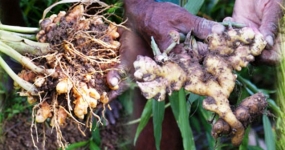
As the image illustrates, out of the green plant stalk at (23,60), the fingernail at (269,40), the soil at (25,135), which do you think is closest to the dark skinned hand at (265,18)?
the fingernail at (269,40)

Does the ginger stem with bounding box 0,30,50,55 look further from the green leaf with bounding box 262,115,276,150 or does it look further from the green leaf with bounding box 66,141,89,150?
the green leaf with bounding box 262,115,276,150

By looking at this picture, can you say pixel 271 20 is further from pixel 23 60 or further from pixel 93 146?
pixel 93 146

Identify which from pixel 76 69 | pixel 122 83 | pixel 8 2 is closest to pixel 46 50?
pixel 76 69

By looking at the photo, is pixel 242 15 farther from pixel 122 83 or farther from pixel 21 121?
pixel 21 121

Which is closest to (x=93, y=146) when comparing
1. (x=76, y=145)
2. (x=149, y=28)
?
(x=76, y=145)

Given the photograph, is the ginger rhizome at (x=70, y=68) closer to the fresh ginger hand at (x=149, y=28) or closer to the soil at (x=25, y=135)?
the fresh ginger hand at (x=149, y=28)

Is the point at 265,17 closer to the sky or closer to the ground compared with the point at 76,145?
closer to the sky
